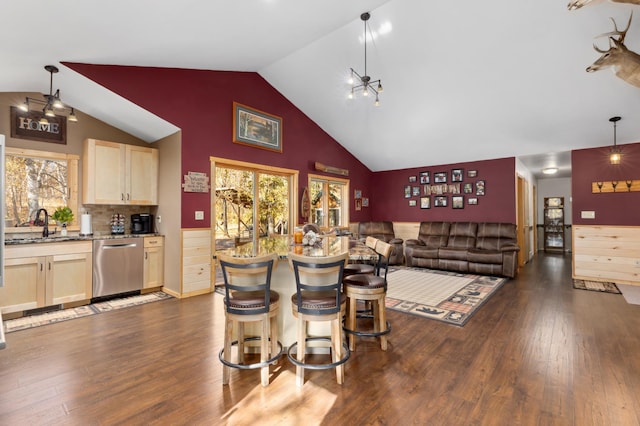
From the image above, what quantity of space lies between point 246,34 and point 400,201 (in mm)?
5840

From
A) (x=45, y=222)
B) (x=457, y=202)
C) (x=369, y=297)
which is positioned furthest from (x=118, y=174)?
(x=457, y=202)

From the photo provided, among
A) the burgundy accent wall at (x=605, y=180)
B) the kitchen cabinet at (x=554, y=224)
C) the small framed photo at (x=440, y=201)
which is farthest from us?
the kitchen cabinet at (x=554, y=224)

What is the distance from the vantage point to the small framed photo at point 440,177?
7.47 m

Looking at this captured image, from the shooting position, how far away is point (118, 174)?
4531mm

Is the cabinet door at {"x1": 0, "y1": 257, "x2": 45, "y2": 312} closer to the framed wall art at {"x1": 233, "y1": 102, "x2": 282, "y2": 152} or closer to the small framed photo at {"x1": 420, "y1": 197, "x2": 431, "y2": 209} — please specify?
the framed wall art at {"x1": 233, "y1": 102, "x2": 282, "y2": 152}

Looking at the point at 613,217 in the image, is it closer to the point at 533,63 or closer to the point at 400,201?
the point at 533,63

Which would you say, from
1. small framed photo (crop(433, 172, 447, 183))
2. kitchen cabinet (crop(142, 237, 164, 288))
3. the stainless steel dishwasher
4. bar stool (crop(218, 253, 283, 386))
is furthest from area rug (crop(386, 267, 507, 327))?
the stainless steel dishwasher

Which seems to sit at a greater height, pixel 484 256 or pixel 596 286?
pixel 484 256

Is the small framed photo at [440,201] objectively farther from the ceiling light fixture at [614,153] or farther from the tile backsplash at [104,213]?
the tile backsplash at [104,213]

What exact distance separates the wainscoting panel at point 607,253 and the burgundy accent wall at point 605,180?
0.17 m

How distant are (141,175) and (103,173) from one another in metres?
0.50

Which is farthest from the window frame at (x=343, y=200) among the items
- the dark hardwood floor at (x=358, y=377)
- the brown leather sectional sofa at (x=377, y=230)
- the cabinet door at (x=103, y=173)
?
the dark hardwood floor at (x=358, y=377)

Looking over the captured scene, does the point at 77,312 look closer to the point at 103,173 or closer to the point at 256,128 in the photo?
the point at 103,173

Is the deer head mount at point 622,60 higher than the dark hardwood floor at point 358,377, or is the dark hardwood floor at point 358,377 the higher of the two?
the deer head mount at point 622,60
